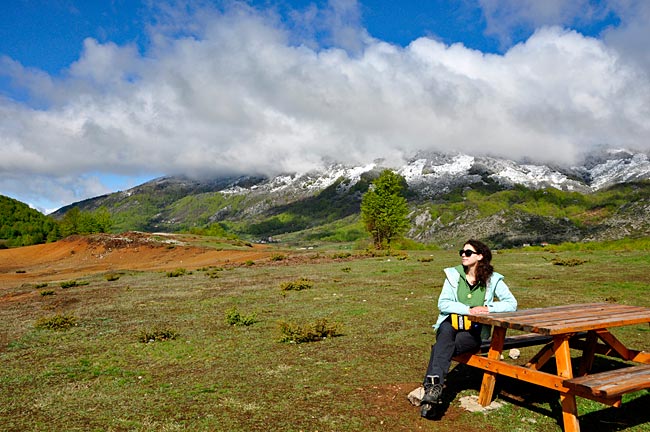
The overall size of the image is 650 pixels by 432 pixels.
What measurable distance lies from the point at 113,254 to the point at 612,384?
238ft

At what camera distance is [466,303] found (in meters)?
8.19

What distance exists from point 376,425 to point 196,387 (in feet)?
12.6

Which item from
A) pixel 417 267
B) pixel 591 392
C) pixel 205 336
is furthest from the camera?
pixel 417 267

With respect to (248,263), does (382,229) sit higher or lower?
higher

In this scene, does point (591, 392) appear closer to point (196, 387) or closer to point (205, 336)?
point (196, 387)

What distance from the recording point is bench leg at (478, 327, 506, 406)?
291 inches

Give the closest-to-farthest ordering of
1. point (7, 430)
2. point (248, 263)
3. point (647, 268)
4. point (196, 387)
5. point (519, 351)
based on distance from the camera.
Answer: point (7, 430)
point (196, 387)
point (519, 351)
point (647, 268)
point (248, 263)

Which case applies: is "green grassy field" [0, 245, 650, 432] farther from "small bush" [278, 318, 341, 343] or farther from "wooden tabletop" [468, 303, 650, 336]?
"wooden tabletop" [468, 303, 650, 336]

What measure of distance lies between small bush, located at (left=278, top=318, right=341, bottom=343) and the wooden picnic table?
518cm

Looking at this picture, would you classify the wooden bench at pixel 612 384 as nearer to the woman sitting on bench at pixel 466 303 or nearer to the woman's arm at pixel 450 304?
the woman sitting on bench at pixel 466 303

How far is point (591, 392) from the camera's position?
18.3 feet

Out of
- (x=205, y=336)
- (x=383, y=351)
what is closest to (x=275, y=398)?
(x=383, y=351)

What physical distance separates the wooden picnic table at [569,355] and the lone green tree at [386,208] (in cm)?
5807

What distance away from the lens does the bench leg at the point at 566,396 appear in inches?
A: 242
